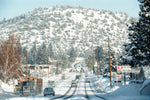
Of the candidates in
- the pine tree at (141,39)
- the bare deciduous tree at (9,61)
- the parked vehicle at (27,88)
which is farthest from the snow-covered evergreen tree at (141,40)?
the bare deciduous tree at (9,61)

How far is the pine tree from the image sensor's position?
92.1ft

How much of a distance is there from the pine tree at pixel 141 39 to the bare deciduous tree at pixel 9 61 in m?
30.6

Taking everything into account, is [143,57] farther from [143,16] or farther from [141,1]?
[141,1]

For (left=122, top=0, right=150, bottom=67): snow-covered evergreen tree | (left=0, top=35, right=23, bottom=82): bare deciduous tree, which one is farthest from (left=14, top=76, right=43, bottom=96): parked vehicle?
(left=122, top=0, right=150, bottom=67): snow-covered evergreen tree

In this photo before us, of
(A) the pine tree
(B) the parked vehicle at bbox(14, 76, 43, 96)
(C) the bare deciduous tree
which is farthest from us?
(C) the bare deciduous tree

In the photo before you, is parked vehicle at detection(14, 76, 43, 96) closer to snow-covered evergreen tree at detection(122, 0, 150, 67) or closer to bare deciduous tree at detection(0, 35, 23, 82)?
bare deciduous tree at detection(0, 35, 23, 82)

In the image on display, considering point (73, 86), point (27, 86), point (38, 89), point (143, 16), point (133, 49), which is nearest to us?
point (143, 16)

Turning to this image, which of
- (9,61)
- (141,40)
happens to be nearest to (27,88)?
(9,61)

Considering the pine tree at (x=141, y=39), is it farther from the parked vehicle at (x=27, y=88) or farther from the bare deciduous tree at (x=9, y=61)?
the bare deciduous tree at (x=9, y=61)

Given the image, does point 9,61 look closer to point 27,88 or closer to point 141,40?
point 27,88

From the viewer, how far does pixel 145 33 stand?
28281 millimetres

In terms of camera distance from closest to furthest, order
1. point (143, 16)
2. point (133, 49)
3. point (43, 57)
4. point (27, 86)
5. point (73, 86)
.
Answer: point (143, 16) < point (133, 49) < point (27, 86) < point (73, 86) < point (43, 57)

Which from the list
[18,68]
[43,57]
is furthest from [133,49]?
[43,57]

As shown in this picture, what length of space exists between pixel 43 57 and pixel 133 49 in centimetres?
9299
